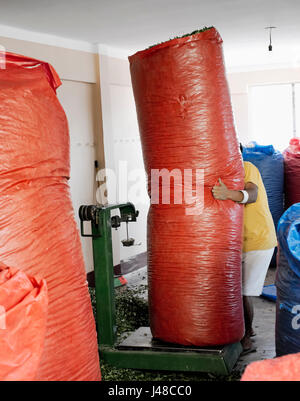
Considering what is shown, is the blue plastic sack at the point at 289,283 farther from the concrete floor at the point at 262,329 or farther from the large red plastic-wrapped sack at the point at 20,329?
the large red plastic-wrapped sack at the point at 20,329

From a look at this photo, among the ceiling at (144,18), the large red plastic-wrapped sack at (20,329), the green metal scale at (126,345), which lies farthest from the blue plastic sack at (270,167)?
the large red plastic-wrapped sack at (20,329)

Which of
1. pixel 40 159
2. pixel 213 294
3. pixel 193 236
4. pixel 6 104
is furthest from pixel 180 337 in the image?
pixel 6 104

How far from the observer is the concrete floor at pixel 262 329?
323cm

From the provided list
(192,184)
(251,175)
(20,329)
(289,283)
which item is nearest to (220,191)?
(192,184)

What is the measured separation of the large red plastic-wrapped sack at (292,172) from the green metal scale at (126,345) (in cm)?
307

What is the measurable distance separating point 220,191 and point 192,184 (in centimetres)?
16

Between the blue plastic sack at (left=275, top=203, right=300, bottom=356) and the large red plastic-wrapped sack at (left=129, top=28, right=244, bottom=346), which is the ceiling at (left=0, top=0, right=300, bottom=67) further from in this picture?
the blue plastic sack at (left=275, top=203, right=300, bottom=356)

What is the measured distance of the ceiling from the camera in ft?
13.3

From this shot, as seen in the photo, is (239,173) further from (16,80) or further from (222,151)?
(16,80)

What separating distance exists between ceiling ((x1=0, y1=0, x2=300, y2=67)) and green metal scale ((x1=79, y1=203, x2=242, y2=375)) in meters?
1.84

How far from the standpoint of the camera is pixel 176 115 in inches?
108

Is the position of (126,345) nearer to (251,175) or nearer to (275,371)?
(251,175)

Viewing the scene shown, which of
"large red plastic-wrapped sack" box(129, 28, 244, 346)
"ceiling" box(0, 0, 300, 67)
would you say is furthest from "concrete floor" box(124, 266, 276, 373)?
"ceiling" box(0, 0, 300, 67)

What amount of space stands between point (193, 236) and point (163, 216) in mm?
220
